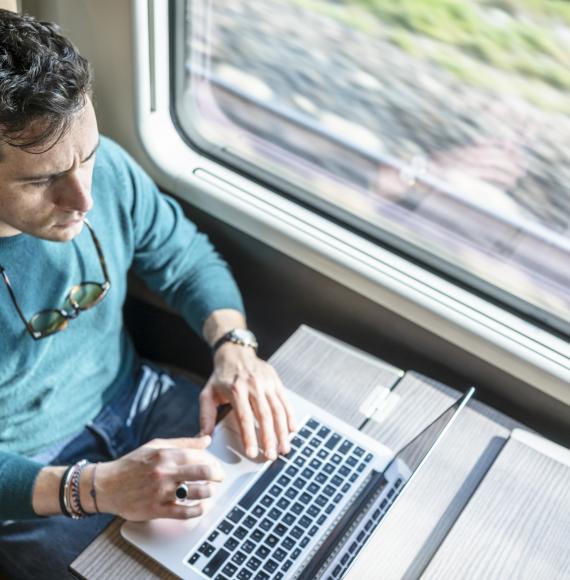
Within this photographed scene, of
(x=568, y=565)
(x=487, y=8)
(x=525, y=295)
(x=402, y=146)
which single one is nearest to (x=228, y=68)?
(x=402, y=146)

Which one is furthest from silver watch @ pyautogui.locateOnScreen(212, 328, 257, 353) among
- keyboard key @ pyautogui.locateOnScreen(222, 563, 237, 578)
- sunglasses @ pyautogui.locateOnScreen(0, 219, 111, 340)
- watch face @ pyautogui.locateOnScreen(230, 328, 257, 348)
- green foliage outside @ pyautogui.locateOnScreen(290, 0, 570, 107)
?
green foliage outside @ pyautogui.locateOnScreen(290, 0, 570, 107)

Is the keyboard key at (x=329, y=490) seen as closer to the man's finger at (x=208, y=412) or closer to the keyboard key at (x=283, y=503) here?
the keyboard key at (x=283, y=503)

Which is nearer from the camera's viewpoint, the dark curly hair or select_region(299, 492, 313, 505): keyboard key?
the dark curly hair

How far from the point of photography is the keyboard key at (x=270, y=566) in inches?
42.0

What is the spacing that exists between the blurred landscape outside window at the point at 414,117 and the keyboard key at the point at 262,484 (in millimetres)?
524

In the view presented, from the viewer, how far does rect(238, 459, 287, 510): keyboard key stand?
1.14 metres

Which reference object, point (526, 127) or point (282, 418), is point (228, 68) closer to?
point (526, 127)

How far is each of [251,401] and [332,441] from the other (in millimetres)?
143

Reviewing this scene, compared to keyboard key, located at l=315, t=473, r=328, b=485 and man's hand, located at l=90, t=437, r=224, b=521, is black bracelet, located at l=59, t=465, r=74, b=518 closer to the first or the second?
man's hand, located at l=90, t=437, r=224, b=521

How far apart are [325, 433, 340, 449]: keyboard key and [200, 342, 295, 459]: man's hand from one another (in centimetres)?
6

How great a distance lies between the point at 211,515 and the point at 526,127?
84 centimetres

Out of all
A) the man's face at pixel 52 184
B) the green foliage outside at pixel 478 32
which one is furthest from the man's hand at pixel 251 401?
the green foliage outside at pixel 478 32

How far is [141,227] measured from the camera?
1423mm

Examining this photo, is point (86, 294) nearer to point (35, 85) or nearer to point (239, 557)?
point (35, 85)
